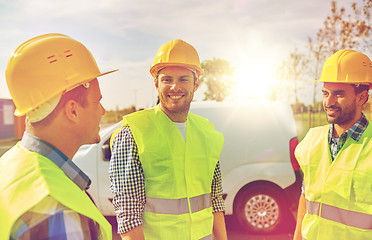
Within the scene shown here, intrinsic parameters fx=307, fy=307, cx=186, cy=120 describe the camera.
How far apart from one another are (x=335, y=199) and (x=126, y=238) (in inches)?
54.0

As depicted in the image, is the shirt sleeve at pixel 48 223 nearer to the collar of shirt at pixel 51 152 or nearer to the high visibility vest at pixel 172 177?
the collar of shirt at pixel 51 152

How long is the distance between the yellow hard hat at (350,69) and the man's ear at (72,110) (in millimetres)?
1866

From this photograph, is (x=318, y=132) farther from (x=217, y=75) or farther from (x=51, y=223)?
(x=217, y=75)

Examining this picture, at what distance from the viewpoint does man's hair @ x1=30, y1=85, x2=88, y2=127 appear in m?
1.14

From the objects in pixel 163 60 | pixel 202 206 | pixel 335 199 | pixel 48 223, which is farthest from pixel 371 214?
pixel 48 223

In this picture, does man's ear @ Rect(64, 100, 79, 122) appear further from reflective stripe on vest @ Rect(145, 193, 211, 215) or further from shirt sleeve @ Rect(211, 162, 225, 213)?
shirt sleeve @ Rect(211, 162, 225, 213)

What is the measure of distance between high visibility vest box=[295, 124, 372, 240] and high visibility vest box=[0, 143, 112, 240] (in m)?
1.60

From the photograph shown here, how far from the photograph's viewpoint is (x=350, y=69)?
2.26 meters

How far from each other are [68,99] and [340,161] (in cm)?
178

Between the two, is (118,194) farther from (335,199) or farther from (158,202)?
(335,199)

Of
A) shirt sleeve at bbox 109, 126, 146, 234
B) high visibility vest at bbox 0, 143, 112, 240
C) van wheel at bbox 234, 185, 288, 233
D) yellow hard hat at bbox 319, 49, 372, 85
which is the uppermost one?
yellow hard hat at bbox 319, 49, 372, 85

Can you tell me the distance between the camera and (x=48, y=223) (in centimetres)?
89

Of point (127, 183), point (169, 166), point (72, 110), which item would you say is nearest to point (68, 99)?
point (72, 110)

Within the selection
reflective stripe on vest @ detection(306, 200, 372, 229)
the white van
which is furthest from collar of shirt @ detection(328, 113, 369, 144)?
the white van
